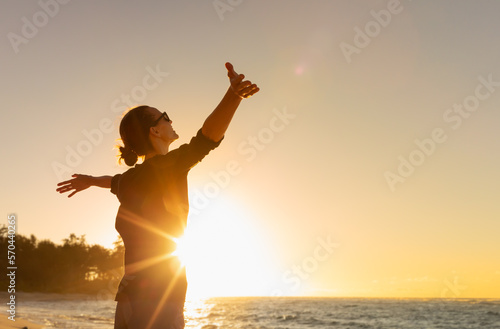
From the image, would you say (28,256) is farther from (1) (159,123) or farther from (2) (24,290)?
(1) (159,123)

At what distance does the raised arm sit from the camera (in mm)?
1800

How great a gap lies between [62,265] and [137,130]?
102185 mm

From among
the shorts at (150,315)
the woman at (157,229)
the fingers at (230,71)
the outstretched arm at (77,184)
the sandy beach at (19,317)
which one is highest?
the fingers at (230,71)

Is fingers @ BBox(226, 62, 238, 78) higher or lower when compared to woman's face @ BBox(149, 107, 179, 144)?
higher

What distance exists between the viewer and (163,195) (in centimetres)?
202

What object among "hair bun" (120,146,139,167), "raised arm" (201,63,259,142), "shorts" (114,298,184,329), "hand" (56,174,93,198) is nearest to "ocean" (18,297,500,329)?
"hand" (56,174,93,198)

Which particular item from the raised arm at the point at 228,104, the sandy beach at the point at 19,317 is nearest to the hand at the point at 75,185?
the raised arm at the point at 228,104

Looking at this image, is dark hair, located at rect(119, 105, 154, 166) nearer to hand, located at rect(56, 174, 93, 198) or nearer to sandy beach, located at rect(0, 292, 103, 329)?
hand, located at rect(56, 174, 93, 198)

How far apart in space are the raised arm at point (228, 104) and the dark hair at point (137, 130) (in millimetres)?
561

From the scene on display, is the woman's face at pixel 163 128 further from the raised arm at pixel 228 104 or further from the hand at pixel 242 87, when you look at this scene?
the hand at pixel 242 87

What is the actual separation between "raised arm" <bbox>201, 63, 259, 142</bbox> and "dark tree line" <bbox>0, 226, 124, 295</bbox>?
79.8 m

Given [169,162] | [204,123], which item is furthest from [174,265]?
[204,123]

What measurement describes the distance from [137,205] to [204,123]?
55 cm

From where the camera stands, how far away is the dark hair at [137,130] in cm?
233
